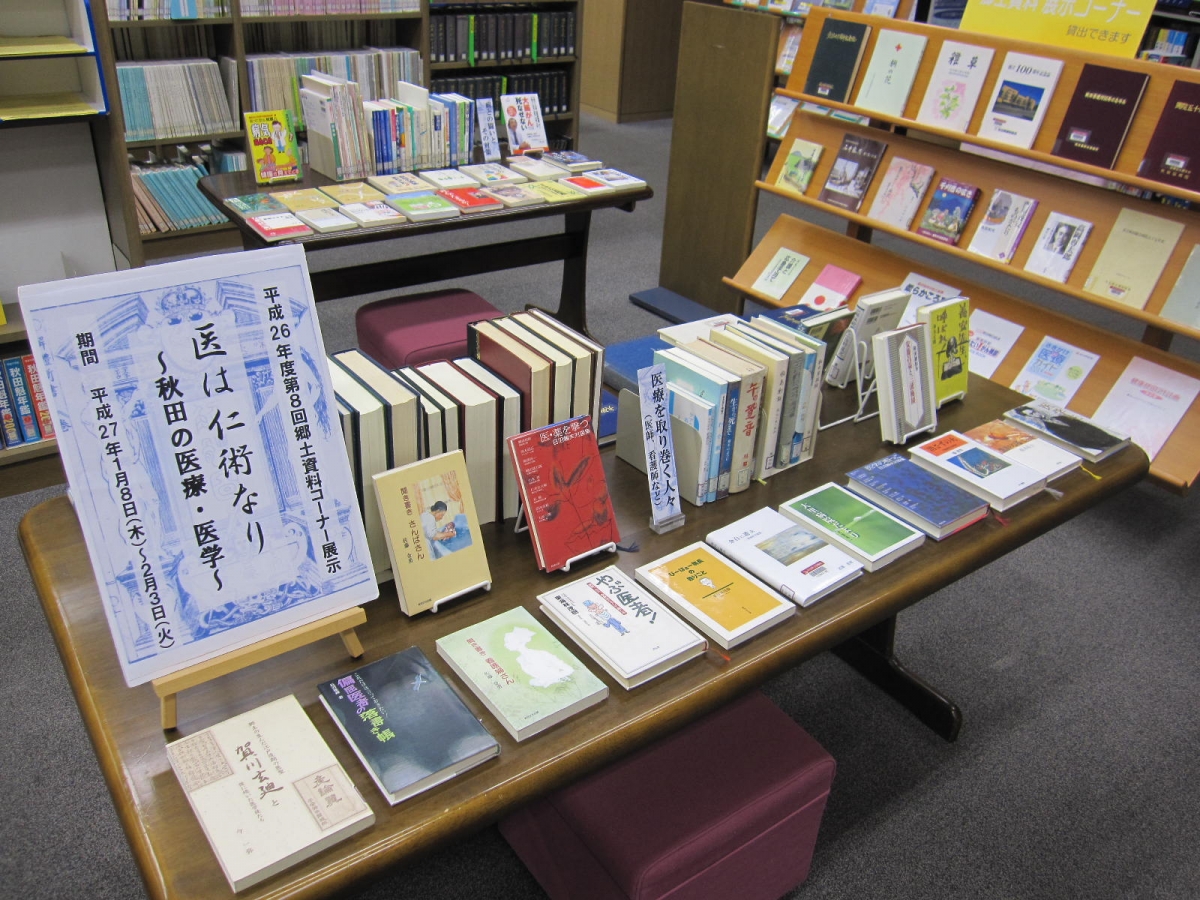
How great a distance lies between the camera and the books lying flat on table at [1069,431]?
72.2 inches

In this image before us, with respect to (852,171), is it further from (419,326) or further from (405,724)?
(405,724)

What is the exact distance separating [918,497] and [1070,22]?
6.60ft

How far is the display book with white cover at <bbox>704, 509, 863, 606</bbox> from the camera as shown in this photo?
1396 mm

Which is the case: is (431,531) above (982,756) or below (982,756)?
above

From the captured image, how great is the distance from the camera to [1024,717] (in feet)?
7.33

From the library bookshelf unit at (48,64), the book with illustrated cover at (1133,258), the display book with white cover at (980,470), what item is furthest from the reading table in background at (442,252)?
the display book with white cover at (980,470)

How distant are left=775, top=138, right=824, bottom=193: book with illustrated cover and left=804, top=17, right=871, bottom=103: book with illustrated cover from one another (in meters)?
0.24

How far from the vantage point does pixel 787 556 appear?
1446mm

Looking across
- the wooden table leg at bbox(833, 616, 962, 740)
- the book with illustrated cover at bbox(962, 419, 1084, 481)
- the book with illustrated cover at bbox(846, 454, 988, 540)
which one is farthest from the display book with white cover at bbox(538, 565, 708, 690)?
the wooden table leg at bbox(833, 616, 962, 740)

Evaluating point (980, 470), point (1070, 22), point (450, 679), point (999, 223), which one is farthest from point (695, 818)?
point (1070, 22)

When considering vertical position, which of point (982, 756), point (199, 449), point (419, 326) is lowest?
point (982, 756)

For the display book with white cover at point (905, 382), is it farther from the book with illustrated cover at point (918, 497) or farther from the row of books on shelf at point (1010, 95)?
the row of books on shelf at point (1010, 95)

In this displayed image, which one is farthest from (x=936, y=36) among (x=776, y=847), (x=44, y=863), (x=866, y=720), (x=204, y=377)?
(x=44, y=863)

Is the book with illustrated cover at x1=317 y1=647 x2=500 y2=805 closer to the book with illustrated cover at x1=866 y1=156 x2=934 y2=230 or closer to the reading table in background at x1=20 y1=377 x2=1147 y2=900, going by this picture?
the reading table in background at x1=20 y1=377 x2=1147 y2=900
